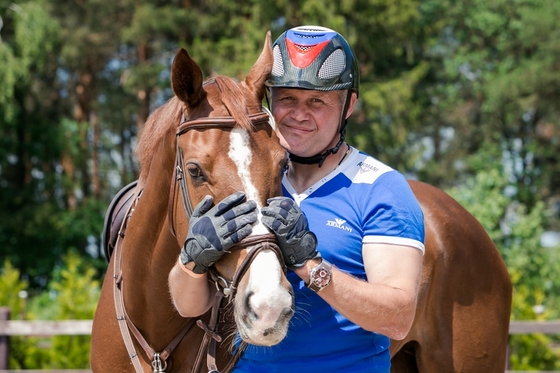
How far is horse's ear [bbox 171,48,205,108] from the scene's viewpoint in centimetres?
253

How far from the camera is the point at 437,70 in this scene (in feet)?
91.3

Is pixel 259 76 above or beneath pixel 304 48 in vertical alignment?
beneath

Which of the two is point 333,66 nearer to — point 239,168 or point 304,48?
point 304,48

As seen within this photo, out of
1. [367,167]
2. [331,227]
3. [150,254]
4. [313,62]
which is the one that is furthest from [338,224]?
[150,254]

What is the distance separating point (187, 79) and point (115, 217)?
1.50 m

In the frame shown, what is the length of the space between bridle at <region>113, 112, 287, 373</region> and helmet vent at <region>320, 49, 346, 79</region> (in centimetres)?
35

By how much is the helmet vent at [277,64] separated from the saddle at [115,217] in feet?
4.08

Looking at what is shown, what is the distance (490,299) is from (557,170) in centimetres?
2447

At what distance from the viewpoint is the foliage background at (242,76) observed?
2086 centimetres

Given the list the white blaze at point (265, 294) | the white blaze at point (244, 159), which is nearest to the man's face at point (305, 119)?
the white blaze at point (244, 159)

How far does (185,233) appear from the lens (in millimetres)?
2533

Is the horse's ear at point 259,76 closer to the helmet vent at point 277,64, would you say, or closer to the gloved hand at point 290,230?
the helmet vent at point 277,64

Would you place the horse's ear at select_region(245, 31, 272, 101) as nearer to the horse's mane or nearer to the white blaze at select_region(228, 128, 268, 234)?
the horse's mane

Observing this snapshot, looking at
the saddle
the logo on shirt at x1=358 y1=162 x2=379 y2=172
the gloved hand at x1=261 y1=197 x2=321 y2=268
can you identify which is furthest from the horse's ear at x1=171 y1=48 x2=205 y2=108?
the saddle
